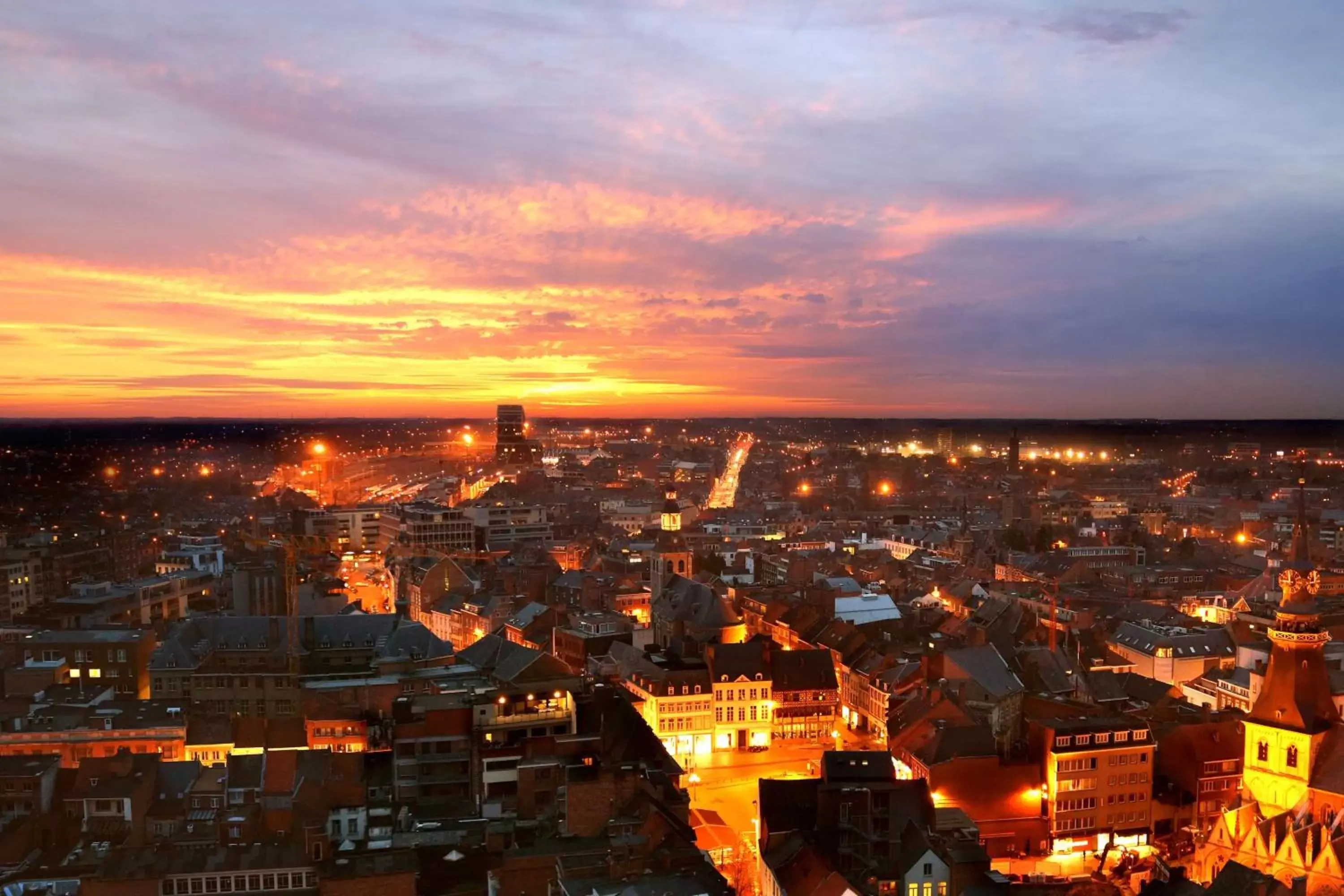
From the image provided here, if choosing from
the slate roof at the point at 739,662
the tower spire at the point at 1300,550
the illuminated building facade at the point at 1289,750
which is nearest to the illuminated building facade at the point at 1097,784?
the illuminated building facade at the point at 1289,750

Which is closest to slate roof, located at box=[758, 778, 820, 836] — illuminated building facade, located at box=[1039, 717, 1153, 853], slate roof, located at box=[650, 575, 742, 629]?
illuminated building facade, located at box=[1039, 717, 1153, 853]

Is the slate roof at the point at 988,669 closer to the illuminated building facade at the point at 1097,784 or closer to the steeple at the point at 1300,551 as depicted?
the illuminated building facade at the point at 1097,784

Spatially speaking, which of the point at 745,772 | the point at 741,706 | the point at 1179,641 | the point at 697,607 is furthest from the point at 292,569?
the point at 1179,641

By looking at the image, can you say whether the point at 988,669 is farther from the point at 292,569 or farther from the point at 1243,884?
the point at 292,569

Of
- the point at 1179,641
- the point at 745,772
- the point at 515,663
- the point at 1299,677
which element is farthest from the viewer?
the point at 1179,641

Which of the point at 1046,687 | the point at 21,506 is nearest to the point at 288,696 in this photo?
the point at 1046,687
